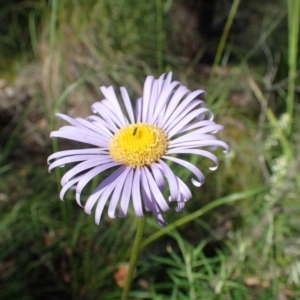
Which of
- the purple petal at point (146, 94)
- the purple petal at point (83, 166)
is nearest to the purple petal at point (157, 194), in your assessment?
the purple petal at point (83, 166)

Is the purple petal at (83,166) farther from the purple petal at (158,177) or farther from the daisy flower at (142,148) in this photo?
the purple petal at (158,177)

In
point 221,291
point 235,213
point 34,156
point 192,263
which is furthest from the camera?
point 34,156

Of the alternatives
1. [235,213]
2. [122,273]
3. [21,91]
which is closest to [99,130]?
[122,273]

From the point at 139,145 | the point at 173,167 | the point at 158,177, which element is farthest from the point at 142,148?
the point at 173,167

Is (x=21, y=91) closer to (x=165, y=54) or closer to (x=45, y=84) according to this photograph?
(x=45, y=84)

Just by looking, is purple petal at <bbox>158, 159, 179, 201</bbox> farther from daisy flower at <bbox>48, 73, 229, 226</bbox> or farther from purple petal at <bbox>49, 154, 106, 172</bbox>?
purple petal at <bbox>49, 154, 106, 172</bbox>

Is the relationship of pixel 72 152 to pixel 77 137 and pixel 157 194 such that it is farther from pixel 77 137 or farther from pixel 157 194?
pixel 157 194
